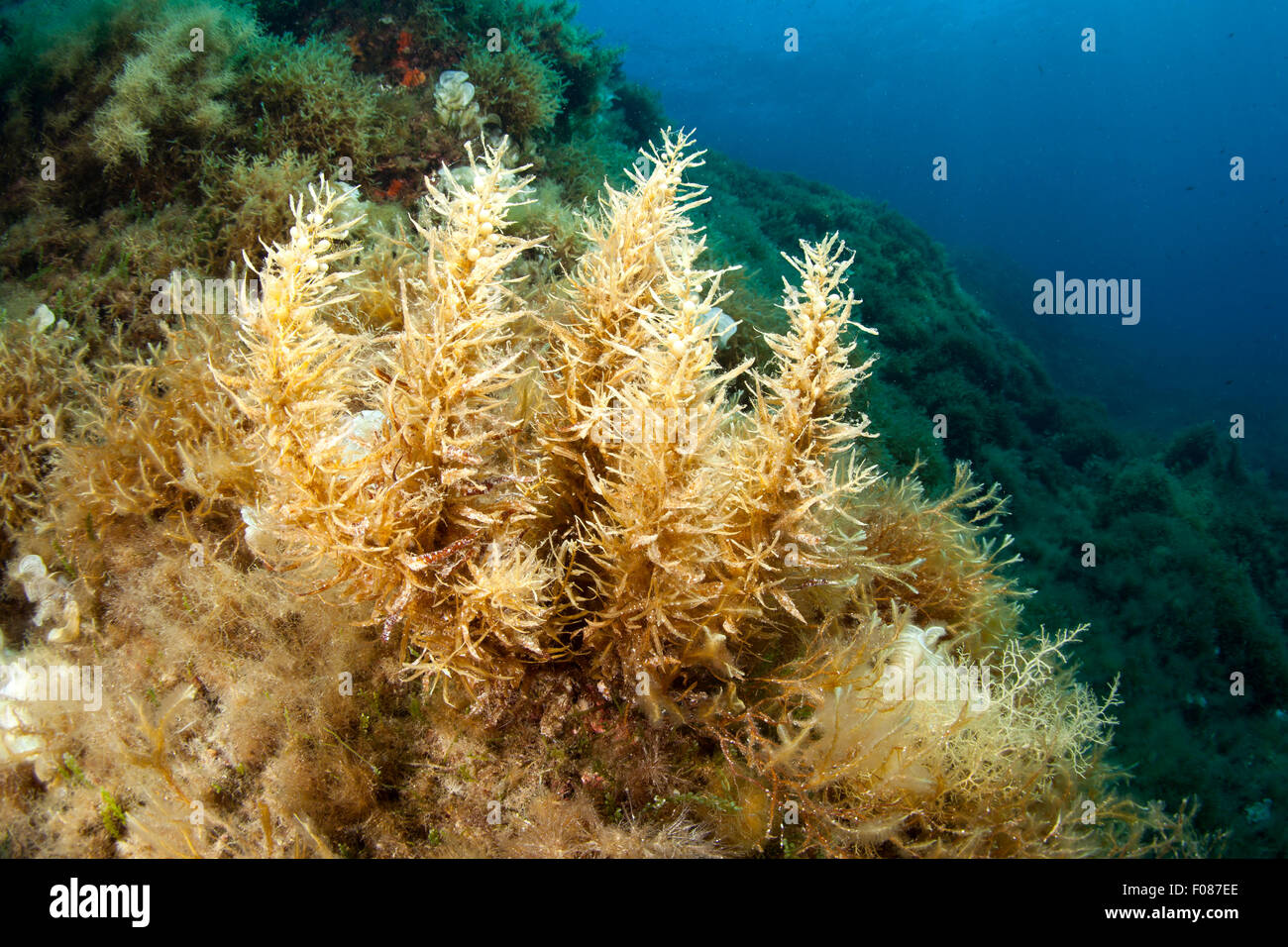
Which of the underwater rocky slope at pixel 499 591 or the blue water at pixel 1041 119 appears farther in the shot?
the blue water at pixel 1041 119

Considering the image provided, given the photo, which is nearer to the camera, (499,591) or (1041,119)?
(499,591)

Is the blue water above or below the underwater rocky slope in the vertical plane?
above

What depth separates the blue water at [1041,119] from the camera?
56344 millimetres

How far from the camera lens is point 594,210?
6.01 meters

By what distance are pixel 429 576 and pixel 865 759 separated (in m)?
1.83

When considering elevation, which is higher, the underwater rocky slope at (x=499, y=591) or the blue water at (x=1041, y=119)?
the blue water at (x=1041, y=119)

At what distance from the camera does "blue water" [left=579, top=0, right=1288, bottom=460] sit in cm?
5634

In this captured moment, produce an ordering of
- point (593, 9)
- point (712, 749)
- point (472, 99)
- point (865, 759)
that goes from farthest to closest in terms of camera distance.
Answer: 1. point (593, 9)
2. point (472, 99)
3. point (712, 749)
4. point (865, 759)

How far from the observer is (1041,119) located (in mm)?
74062

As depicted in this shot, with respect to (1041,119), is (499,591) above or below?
below

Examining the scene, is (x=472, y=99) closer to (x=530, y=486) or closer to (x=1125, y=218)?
(x=530, y=486)

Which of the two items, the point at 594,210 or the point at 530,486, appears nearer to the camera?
the point at 530,486

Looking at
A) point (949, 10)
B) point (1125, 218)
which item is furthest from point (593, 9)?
point (1125, 218)

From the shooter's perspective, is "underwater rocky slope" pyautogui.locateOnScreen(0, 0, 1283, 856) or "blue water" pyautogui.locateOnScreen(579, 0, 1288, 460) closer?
"underwater rocky slope" pyautogui.locateOnScreen(0, 0, 1283, 856)
